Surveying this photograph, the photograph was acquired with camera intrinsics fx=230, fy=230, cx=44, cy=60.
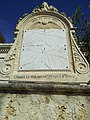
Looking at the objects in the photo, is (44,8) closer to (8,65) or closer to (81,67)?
(8,65)

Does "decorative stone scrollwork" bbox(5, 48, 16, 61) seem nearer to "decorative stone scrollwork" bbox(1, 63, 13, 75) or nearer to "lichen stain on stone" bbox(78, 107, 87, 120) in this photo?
"decorative stone scrollwork" bbox(1, 63, 13, 75)

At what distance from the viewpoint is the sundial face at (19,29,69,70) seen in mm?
6371

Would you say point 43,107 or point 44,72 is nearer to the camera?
point 43,107

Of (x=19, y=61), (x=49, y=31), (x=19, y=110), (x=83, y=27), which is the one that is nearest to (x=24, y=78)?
(x=19, y=61)

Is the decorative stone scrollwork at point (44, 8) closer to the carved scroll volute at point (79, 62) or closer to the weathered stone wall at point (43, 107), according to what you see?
the carved scroll volute at point (79, 62)

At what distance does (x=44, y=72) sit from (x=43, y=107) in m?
1.19

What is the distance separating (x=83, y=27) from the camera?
10812mm

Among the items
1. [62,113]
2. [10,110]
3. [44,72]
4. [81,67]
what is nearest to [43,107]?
[62,113]

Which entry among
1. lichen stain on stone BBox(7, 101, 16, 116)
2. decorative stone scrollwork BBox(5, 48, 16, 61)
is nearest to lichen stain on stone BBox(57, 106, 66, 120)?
lichen stain on stone BBox(7, 101, 16, 116)

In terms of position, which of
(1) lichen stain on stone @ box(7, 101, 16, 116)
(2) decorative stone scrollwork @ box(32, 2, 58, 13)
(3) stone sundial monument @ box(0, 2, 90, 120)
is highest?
(2) decorative stone scrollwork @ box(32, 2, 58, 13)

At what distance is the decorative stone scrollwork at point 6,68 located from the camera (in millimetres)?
6268

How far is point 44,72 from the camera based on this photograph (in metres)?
6.21

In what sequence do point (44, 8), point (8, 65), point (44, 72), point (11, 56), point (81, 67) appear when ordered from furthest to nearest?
point (44, 8), point (11, 56), point (8, 65), point (81, 67), point (44, 72)

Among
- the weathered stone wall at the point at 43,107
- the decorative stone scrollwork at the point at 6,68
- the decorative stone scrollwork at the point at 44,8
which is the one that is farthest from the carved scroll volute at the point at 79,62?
the decorative stone scrollwork at the point at 6,68
